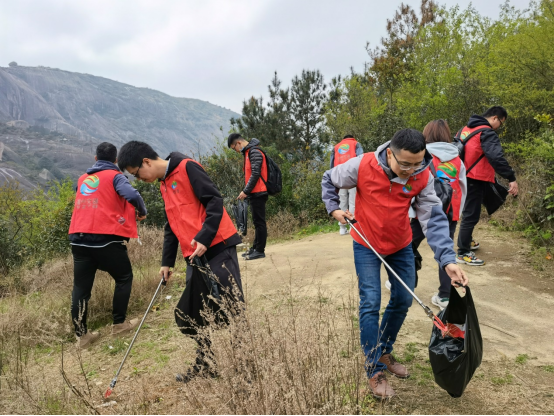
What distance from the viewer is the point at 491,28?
13.1 meters

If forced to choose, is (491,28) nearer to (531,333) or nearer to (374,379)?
(531,333)

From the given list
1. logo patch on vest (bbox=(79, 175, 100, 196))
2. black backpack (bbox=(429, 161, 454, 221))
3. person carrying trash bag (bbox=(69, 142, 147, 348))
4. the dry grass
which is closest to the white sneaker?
the dry grass

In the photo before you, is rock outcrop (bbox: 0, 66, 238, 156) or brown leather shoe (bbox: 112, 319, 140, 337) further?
rock outcrop (bbox: 0, 66, 238, 156)

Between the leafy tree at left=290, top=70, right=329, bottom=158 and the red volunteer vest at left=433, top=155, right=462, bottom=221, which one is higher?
the leafy tree at left=290, top=70, right=329, bottom=158

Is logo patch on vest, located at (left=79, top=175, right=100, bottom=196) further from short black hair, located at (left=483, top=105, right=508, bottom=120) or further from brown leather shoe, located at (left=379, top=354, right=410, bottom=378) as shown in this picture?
short black hair, located at (left=483, top=105, right=508, bottom=120)

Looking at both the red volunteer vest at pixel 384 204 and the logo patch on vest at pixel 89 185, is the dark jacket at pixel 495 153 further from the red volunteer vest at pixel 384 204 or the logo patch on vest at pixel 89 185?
the logo patch on vest at pixel 89 185

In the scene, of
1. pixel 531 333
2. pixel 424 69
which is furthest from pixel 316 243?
pixel 424 69

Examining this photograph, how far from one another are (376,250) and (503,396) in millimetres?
1262

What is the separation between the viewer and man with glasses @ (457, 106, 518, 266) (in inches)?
179

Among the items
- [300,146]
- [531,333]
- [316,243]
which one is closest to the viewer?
[531,333]

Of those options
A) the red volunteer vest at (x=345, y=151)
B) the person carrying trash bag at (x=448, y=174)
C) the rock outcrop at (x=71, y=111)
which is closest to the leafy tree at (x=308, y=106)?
the red volunteer vest at (x=345, y=151)

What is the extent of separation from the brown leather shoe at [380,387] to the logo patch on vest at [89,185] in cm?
317

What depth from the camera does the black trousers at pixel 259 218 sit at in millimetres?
5969

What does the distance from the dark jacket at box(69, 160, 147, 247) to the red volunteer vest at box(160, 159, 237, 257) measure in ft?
4.03
